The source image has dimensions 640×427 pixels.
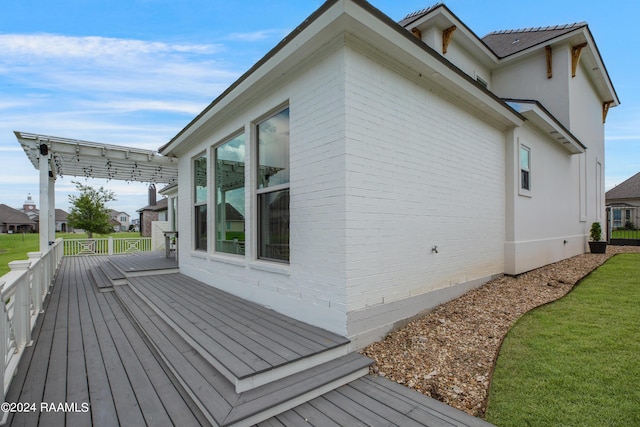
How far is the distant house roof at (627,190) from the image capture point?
25.7 m

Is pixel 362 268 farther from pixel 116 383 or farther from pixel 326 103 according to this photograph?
pixel 116 383

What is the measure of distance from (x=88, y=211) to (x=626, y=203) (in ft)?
142

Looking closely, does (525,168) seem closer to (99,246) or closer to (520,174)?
(520,174)

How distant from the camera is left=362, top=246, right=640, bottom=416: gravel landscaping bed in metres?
2.61

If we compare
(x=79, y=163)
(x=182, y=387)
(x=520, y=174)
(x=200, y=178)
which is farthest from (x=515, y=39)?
(x=79, y=163)

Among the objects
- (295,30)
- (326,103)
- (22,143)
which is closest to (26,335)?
(326,103)

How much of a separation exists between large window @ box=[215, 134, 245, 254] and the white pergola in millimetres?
3508

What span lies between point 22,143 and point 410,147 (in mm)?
8499

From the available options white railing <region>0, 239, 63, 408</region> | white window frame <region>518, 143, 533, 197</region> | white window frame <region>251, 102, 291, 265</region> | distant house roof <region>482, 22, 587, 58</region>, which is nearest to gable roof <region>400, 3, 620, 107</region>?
distant house roof <region>482, 22, 587, 58</region>

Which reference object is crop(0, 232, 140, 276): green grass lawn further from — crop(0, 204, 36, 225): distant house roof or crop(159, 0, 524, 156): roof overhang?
crop(0, 204, 36, 225): distant house roof

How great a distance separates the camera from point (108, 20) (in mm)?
6484

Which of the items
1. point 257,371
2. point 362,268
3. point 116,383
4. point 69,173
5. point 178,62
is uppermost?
point 178,62

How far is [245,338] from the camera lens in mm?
3076

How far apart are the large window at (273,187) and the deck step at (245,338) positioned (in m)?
0.87
